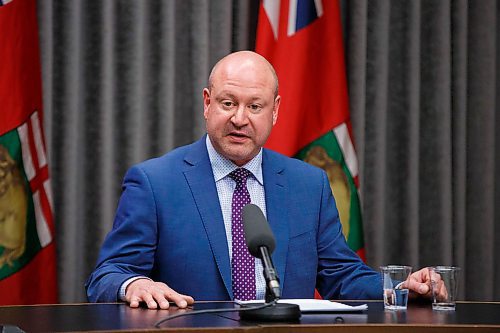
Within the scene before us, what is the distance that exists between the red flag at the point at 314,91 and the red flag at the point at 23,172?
106 cm

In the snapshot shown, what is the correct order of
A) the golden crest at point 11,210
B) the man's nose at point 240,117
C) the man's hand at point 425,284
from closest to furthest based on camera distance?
the man's hand at point 425,284 → the man's nose at point 240,117 → the golden crest at point 11,210

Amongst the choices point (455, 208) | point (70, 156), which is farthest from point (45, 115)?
point (455, 208)

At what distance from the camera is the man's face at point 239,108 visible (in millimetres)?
2828

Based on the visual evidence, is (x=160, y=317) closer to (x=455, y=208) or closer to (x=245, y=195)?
(x=245, y=195)

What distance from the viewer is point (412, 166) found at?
4461 mm

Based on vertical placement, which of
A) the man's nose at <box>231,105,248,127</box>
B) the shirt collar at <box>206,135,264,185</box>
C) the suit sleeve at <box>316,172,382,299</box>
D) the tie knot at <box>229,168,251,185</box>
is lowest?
the suit sleeve at <box>316,172,382,299</box>

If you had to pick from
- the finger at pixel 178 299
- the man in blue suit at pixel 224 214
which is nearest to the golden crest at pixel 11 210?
the man in blue suit at pixel 224 214

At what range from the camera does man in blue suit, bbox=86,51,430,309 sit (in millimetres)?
2738

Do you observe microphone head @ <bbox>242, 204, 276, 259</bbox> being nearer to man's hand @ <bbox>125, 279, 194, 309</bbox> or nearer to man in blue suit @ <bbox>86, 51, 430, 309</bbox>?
man's hand @ <bbox>125, 279, 194, 309</bbox>

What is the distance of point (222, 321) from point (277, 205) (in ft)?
3.13

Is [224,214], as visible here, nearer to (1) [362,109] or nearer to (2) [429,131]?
(1) [362,109]

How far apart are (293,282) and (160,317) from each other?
0.89 m

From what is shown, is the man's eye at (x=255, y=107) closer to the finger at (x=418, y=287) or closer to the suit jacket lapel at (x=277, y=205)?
the suit jacket lapel at (x=277, y=205)

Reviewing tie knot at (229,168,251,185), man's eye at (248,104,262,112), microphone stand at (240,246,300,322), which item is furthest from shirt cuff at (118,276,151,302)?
man's eye at (248,104,262,112)
